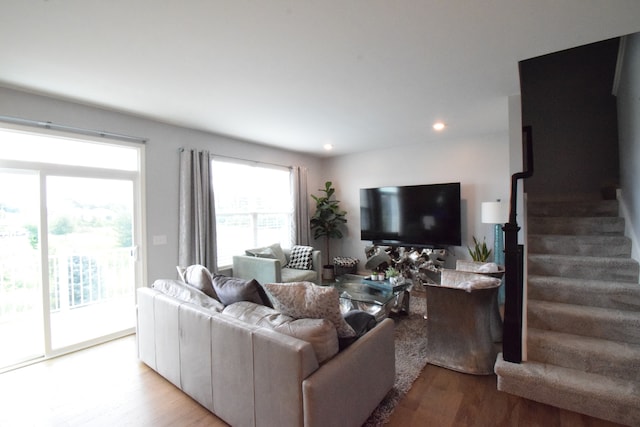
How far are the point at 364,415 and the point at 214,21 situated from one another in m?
2.59

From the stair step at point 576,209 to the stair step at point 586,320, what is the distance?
4.89 feet

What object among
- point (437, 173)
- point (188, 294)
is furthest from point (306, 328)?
point (437, 173)

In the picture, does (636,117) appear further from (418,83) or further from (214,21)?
(214,21)

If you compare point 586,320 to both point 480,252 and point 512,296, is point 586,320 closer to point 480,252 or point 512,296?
point 512,296

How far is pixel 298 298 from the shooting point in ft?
5.63

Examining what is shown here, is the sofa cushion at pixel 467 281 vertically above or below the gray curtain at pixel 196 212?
below

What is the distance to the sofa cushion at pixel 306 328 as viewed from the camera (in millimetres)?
1544

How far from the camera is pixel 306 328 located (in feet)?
5.15

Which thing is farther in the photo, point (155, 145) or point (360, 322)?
point (155, 145)

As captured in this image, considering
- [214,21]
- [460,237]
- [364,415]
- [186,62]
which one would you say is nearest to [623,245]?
[460,237]

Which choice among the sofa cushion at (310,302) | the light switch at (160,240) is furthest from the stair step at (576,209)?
the light switch at (160,240)

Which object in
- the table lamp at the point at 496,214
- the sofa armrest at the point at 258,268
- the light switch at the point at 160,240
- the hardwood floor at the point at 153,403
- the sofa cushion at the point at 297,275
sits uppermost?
the table lamp at the point at 496,214

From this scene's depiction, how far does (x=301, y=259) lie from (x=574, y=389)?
11.0 feet

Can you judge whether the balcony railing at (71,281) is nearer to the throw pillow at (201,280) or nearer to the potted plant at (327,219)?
the throw pillow at (201,280)
